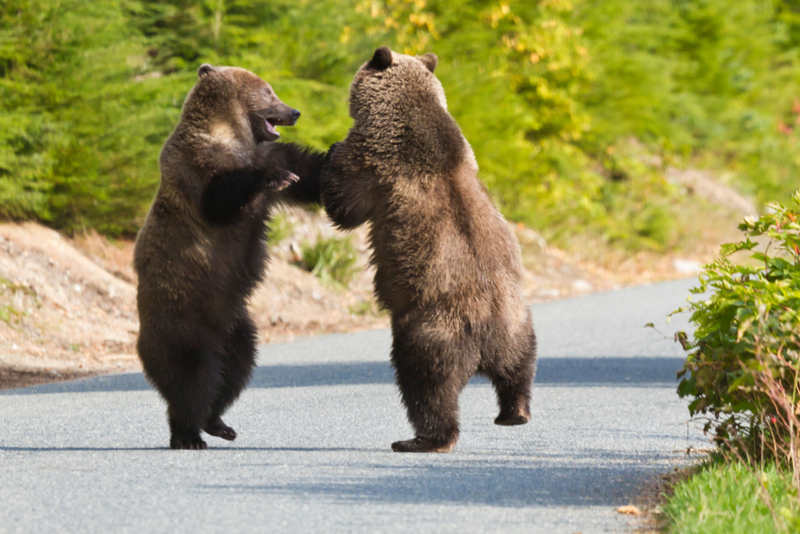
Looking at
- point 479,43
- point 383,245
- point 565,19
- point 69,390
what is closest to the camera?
point 383,245

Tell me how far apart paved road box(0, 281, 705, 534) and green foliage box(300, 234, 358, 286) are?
20.1 feet

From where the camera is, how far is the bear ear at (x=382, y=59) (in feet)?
17.0

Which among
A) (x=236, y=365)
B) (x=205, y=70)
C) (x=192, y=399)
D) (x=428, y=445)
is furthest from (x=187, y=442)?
(x=205, y=70)

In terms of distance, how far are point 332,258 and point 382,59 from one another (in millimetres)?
10750

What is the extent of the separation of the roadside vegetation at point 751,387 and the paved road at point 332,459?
0.42 meters

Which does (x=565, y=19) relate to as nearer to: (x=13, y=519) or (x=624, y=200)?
(x=624, y=200)

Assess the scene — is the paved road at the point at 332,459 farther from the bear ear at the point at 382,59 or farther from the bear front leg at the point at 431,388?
the bear ear at the point at 382,59

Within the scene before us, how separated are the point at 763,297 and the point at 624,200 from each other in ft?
72.9

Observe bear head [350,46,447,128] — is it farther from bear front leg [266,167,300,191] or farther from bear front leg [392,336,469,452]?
bear front leg [392,336,469,452]

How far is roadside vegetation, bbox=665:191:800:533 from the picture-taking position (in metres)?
3.83

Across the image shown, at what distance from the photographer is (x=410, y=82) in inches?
204

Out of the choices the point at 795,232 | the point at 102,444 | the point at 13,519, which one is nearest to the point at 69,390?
the point at 102,444

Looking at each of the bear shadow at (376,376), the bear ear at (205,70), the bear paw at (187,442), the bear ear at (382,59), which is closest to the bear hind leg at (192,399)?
the bear paw at (187,442)

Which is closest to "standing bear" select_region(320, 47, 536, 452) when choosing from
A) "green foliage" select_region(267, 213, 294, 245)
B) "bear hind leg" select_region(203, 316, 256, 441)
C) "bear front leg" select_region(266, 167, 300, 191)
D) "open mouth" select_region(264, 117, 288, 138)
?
"bear front leg" select_region(266, 167, 300, 191)
